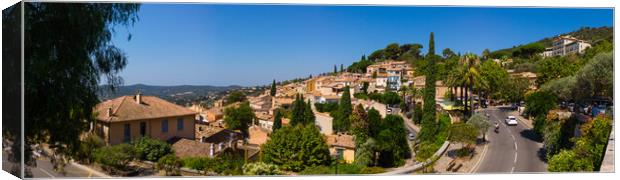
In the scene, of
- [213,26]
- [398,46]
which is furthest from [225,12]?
[398,46]

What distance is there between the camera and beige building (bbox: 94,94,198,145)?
853 centimetres

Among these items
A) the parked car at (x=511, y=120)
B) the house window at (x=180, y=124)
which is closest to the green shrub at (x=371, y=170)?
the parked car at (x=511, y=120)

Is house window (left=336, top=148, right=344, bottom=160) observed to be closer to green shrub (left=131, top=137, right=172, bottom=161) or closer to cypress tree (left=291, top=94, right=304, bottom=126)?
cypress tree (left=291, top=94, right=304, bottom=126)

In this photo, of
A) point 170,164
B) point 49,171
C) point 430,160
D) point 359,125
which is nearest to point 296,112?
point 359,125

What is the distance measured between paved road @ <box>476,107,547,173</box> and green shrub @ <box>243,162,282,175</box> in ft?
11.6

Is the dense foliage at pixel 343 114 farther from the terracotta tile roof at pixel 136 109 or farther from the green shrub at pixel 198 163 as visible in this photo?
the terracotta tile roof at pixel 136 109

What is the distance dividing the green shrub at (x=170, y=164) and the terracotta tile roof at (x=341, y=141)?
2.64 metres

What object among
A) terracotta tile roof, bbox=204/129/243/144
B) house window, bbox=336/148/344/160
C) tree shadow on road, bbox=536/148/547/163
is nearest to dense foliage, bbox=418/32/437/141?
house window, bbox=336/148/344/160

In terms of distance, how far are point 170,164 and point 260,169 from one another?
1505 mm

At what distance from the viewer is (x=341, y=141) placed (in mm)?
9453

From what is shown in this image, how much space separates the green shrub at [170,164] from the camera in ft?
28.7

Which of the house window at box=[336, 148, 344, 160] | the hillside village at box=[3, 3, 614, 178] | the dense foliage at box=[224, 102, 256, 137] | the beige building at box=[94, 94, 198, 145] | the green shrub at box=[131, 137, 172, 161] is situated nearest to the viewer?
the hillside village at box=[3, 3, 614, 178]

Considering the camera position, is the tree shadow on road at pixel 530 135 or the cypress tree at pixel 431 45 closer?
the cypress tree at pixel 431 45

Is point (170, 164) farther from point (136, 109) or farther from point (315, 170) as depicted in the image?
point (315, 170)
